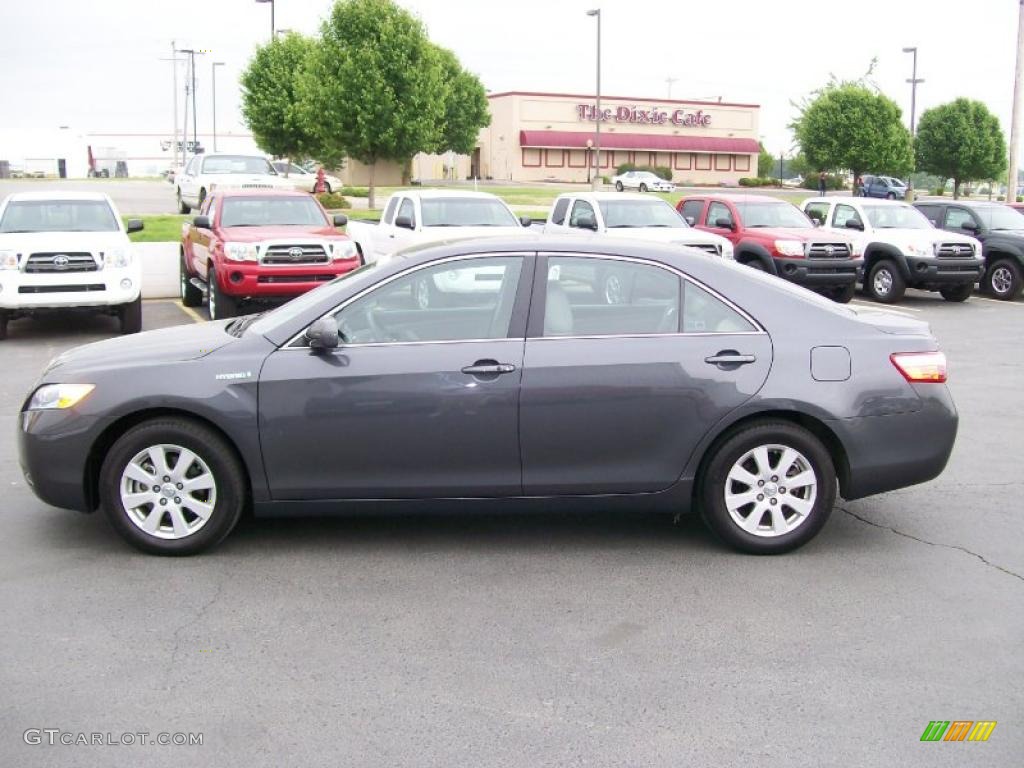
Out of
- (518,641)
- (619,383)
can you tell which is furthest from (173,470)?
(619,383)

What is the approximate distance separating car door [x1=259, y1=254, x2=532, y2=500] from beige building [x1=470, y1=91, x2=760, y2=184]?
7251cm

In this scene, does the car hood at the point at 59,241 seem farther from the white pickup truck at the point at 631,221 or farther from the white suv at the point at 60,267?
the white pickup truck at the point at 631,221

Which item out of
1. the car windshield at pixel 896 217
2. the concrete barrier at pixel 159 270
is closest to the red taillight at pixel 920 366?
the concrete barrier at pixel 159 270

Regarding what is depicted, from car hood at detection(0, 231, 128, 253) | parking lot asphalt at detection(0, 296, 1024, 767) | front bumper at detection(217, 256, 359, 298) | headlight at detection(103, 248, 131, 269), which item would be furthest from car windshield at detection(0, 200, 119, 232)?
parking lot asphalt at detection(0, 296, 1024, 767)

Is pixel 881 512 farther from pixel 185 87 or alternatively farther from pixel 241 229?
pixel 185 87

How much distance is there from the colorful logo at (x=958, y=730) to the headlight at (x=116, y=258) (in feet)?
38.4

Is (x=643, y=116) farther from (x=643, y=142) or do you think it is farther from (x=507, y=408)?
(x=507, y=408)

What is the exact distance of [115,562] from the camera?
562 centimetres

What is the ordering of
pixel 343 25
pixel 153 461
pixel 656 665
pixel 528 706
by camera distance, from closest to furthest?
pixel 528 706 → pixel 656 665 → pixel 153 461 → pixel 343 25

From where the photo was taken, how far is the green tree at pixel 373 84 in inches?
1156

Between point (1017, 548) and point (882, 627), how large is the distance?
1543mm

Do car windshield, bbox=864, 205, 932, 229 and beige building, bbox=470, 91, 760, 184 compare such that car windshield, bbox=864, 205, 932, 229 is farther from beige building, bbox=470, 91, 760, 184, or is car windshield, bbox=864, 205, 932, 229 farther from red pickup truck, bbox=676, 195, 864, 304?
beige building, bbox=470, 91, 760, 184

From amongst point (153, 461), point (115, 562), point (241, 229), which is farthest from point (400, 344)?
point (241, 229)

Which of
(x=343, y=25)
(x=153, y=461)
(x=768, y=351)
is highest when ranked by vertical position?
(x=343, y=25)
